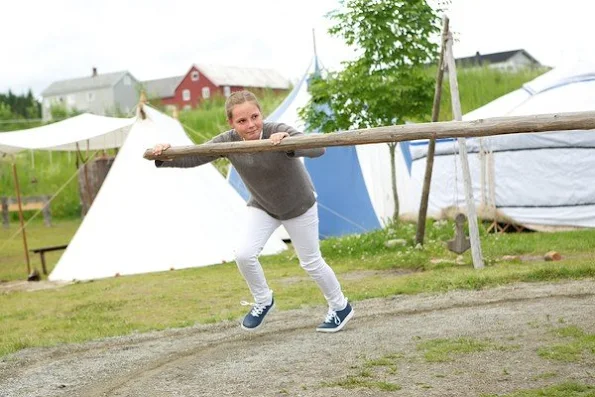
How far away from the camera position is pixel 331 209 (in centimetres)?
1917

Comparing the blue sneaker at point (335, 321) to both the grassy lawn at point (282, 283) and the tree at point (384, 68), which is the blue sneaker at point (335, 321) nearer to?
the grassy lawn at point (282, 283)

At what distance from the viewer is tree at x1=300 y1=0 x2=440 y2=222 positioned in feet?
50.2

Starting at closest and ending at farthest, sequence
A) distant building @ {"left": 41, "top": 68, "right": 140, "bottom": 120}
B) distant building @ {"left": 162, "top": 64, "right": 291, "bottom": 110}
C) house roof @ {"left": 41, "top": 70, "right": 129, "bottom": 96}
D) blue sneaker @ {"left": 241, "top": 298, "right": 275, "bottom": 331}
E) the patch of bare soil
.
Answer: blue sneaker @ {"left": 241, "top": 298, "right": 275, "bottom": 331} < the patch of bare soil < distant building @ {"left": 162, "top": 64, "right": 291, "bottom": 110} < distant building @ {"left": 41, "top": 68, "right": 140, "bottom": 120} < house roof @ {"left": 41, "top": 70, "right": 129, "bottom": 96}

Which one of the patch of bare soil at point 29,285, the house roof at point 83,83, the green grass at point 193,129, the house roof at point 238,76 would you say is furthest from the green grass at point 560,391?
the house roof at point 83,83

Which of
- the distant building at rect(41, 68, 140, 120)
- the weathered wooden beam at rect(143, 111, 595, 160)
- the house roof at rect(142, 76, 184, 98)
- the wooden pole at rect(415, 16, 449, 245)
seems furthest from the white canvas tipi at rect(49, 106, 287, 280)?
the distant building at rect(41, 68, 140, 120)

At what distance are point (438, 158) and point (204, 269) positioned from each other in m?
6.20

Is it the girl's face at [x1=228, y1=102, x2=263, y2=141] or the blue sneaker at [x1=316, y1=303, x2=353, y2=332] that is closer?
the girl's face at [x1=228, y1=102, x2=263, y2=141]

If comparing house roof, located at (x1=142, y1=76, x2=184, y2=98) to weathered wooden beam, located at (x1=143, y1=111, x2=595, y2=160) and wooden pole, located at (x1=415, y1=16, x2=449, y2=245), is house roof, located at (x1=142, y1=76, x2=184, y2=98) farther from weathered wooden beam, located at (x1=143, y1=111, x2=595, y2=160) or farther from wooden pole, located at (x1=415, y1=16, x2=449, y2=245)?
weathered wooden beam, located at (x1=143, y1=111, x2=595, y2=160)

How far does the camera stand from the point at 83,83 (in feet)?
324

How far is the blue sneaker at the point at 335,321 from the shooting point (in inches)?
299

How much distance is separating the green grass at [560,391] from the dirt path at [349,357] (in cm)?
12

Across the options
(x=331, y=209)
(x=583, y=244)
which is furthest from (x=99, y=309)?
(x=331, y=209)

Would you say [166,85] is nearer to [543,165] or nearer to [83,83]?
[83,83]

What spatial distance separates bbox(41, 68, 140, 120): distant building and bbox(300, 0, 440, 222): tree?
75.1 metres
